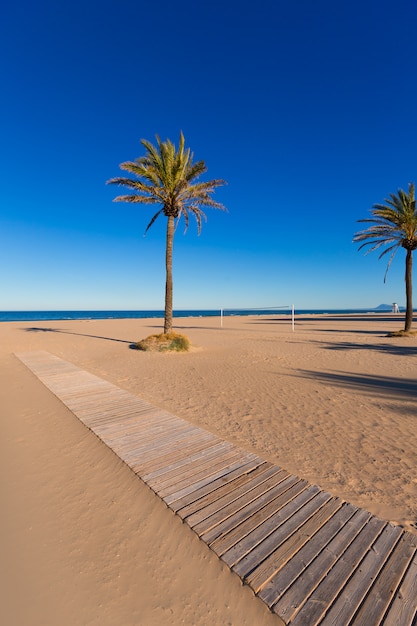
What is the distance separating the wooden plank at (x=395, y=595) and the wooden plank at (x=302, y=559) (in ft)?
1.53

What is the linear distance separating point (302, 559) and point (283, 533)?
0.30 metres

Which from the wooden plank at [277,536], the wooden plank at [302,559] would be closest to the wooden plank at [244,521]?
the wooden plank at [277,536]

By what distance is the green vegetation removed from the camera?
46.5 ft

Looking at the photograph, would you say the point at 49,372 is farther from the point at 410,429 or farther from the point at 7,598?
the point at 410,429

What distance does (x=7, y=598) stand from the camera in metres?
2.30

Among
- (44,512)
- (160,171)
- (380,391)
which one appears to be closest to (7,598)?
(44,512)

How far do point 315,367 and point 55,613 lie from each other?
9875mm

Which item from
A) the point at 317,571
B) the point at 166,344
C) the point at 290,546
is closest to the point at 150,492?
the point at 290,546

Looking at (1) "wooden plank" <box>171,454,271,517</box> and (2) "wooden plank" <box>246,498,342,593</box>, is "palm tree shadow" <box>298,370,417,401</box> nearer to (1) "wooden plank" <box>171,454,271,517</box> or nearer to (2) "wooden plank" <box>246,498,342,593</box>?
(1) "wooden plank" <box>171,454,271,517</box>

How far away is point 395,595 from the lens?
86.7 inches

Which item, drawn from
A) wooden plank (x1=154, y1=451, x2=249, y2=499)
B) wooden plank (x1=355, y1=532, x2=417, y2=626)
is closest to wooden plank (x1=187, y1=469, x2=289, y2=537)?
wooden plank (x1=154, y1=451, x2=249, y2=499)

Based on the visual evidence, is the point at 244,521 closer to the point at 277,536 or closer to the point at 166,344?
the point at 277,536

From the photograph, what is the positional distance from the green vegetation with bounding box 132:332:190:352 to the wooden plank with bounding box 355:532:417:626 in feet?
39.7

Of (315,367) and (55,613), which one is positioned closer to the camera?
(55,613)
